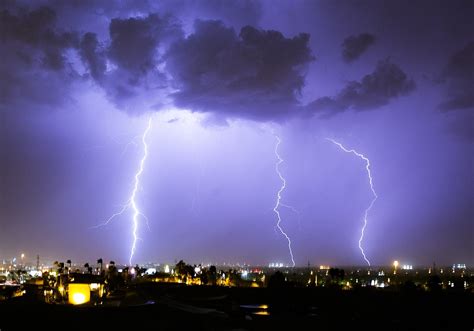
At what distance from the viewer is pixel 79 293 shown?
26250mm

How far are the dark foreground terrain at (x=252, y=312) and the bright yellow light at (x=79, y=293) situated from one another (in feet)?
5.06

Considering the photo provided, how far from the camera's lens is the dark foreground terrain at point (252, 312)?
20.1 metres

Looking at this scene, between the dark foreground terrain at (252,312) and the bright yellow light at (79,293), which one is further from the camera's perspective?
the bright yellow light at (79,293)

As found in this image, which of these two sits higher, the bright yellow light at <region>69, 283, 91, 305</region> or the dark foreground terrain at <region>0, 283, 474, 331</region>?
the bright yellow light at <region>69, 283, 91, 305</region>

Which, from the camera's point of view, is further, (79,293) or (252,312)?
(252,312)

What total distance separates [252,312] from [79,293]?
1083 cm

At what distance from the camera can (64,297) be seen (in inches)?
1240

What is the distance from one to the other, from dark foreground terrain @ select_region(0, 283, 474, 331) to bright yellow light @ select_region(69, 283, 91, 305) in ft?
5.06

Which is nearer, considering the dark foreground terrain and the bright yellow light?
the dark foreground terrain

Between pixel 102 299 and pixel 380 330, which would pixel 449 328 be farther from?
pixel 102 299

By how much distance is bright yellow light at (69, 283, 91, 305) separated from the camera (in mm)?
26141

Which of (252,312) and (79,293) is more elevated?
(79,293)

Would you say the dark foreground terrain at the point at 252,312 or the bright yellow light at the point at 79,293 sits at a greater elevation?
the bright yellow light at the point at 79,293

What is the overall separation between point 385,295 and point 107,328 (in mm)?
29004
